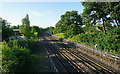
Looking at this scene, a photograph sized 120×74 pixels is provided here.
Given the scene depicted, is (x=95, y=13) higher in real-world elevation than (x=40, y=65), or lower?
higher

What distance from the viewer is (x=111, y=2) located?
1975 centimetres

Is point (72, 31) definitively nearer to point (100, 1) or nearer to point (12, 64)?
point (100, 1)

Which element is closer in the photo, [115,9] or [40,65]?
[40,65]

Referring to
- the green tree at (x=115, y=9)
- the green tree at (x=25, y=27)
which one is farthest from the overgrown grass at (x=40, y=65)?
the green tree at (x=115, y=9)

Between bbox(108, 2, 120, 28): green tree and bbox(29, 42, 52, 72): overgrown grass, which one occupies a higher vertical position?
bbox(108, 2, 120, 28): green tree

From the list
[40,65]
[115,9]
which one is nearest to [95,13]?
[115,9]

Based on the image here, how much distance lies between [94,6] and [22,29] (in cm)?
2507

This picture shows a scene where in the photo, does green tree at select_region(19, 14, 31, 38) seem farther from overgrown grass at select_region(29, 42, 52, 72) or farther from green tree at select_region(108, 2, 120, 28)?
green tree at select_region(108, 2, 120, 28)

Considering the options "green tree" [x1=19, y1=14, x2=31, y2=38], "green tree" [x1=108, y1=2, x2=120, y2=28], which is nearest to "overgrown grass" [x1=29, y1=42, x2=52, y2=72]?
"green tree" [x1=19, y1=14, x2=31, y2=38]

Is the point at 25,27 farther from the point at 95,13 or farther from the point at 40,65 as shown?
the point at 95,13

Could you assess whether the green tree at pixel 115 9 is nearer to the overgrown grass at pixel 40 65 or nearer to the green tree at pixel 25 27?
the overgrown grass at pixel 40 65

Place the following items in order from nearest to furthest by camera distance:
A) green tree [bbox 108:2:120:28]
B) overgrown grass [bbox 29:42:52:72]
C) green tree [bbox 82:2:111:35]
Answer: overgrown grass [bbox 29:42:52:72]
green tree [bbox 108:2:120:28]
green tree [bbox 82:2:111:35]

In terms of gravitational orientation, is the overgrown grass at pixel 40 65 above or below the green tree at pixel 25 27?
below

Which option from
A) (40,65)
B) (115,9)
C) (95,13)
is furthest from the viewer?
(95,13)
